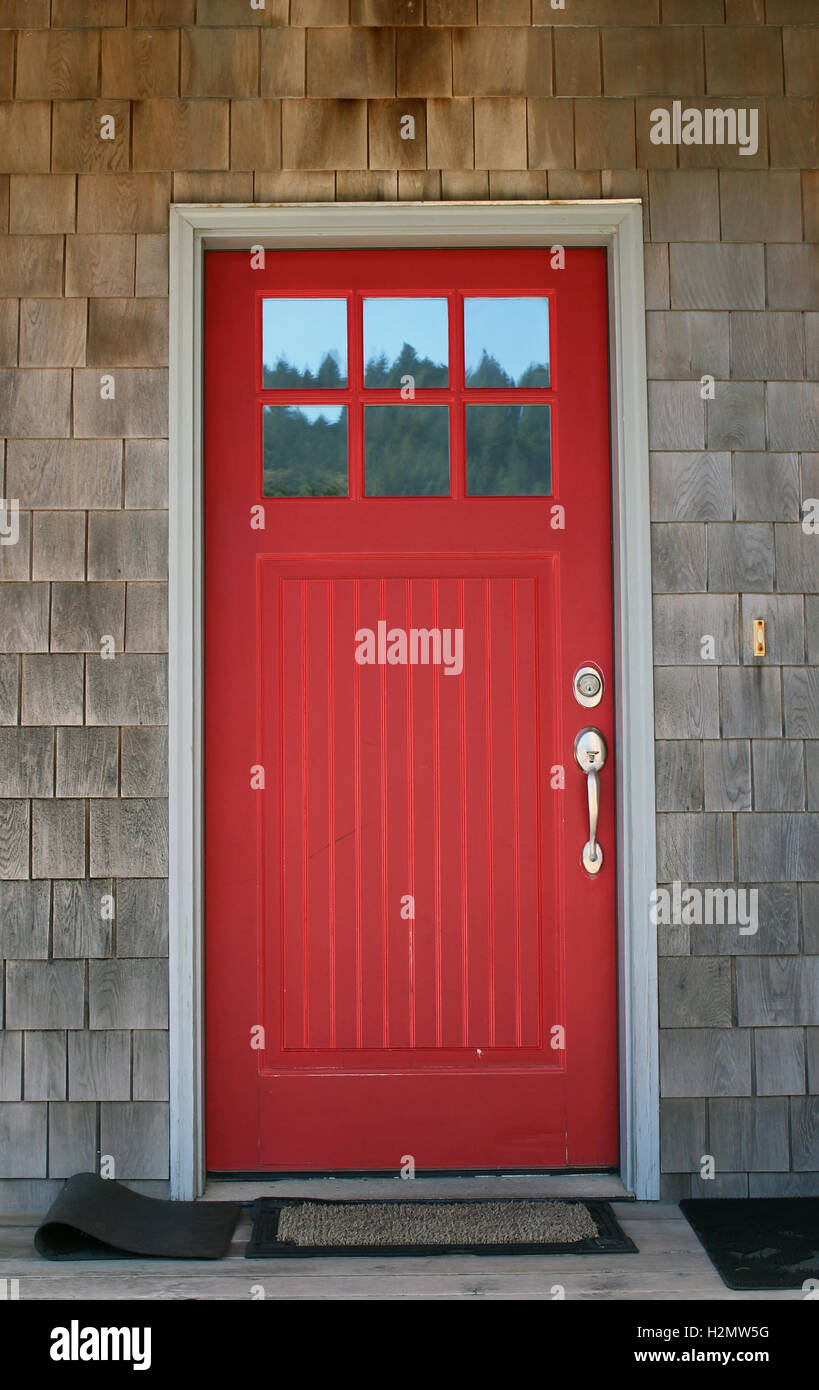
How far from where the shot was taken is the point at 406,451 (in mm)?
2789

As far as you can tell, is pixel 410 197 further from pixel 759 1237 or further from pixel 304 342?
pixel 759 1237

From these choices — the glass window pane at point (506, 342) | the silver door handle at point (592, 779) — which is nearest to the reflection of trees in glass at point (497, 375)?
the glass window pane at point (506, 342)

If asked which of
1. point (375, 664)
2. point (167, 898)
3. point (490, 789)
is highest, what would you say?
point (375, 664)

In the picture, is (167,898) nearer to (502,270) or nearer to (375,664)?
(375,664)

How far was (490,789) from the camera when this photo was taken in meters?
2.77

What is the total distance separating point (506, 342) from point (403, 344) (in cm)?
26

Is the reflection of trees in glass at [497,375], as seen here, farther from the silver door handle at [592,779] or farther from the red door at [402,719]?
the silver door handle at [592,779]

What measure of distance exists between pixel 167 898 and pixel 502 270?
175 cm

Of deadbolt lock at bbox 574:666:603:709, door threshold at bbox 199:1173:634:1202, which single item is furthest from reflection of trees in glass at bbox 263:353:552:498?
door threshold at bbox 199:1173:634:1202

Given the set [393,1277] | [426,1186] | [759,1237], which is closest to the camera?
[393,1277]

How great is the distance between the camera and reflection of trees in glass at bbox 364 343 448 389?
9.17ft

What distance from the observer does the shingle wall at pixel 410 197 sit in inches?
105

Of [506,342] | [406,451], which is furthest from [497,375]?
[406,451]

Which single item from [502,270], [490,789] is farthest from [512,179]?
[490,789]
